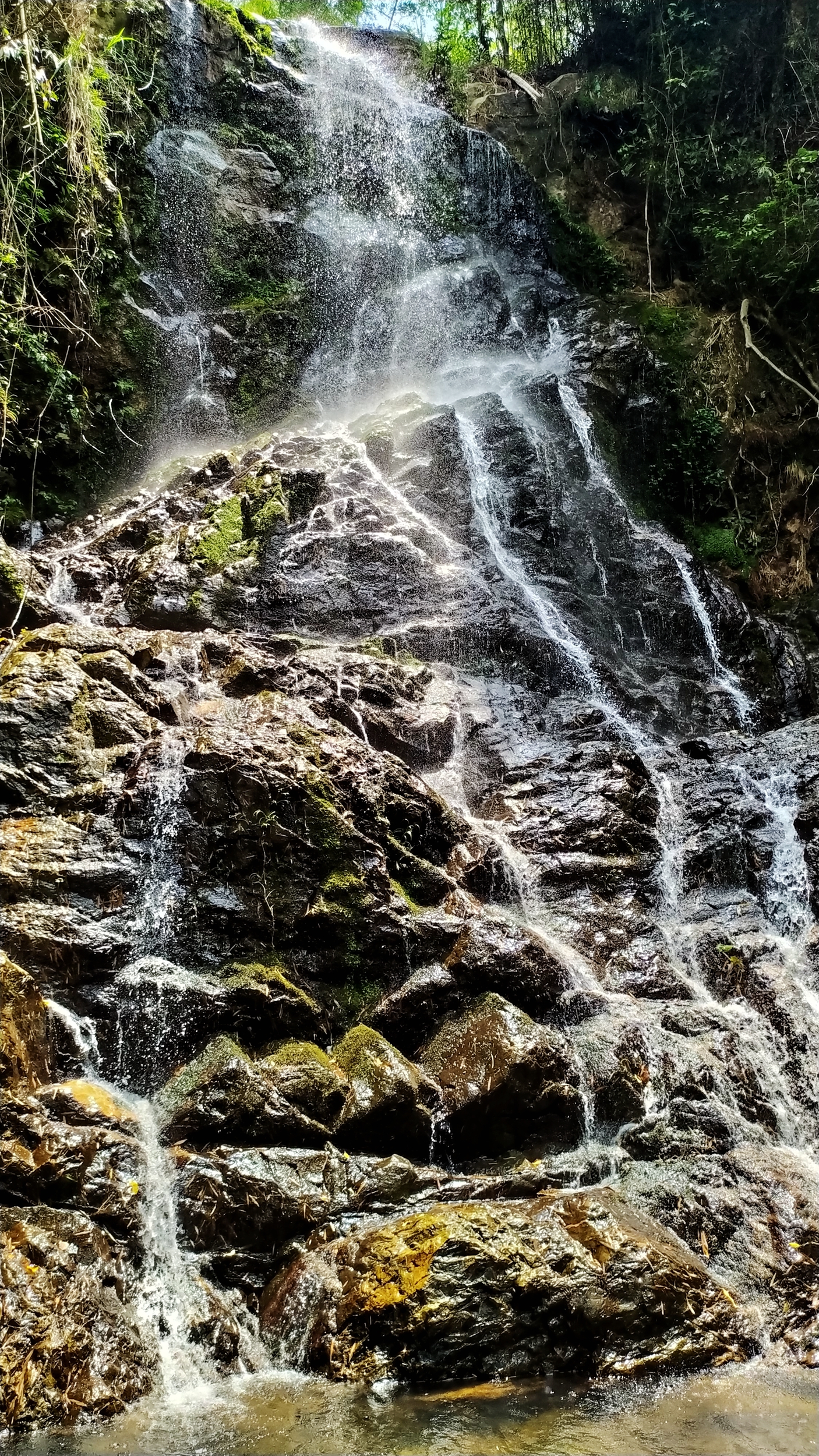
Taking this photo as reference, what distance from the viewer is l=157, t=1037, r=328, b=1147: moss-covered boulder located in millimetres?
5609

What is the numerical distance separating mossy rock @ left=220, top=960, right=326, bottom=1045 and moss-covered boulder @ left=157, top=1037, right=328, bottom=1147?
21.2 inches

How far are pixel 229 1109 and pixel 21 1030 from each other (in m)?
1.36

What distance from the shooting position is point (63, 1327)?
422 centimetres

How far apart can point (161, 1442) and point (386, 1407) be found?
98 centimetres

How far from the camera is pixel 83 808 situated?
23.8 feet

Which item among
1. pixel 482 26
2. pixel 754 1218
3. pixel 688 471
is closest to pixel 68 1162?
pixel 754 1218

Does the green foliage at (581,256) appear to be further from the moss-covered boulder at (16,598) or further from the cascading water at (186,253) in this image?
the moss-covered boulder at (16,598)

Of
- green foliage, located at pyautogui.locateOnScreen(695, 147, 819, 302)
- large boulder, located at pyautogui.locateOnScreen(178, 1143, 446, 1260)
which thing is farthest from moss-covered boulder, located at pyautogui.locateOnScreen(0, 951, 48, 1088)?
green foliage, located at pyautogui.locateOnScreen(695, 147, 819, 302)

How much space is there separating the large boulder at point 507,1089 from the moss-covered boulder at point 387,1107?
20 centimetres

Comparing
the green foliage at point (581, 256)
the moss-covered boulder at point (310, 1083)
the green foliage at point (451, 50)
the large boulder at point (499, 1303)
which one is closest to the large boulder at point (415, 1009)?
the moss-covered boulder at point (310, 1083)

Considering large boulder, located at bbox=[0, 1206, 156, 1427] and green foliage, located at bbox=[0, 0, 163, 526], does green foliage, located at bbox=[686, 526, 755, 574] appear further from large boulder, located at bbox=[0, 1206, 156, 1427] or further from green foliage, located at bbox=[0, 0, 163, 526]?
large boulder, located at bbox=[0, 1206, 156, 1427]

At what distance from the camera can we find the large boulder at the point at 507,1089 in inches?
241

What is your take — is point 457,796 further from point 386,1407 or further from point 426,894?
point 386,1407

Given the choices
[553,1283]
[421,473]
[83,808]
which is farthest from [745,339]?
[553,1283]
